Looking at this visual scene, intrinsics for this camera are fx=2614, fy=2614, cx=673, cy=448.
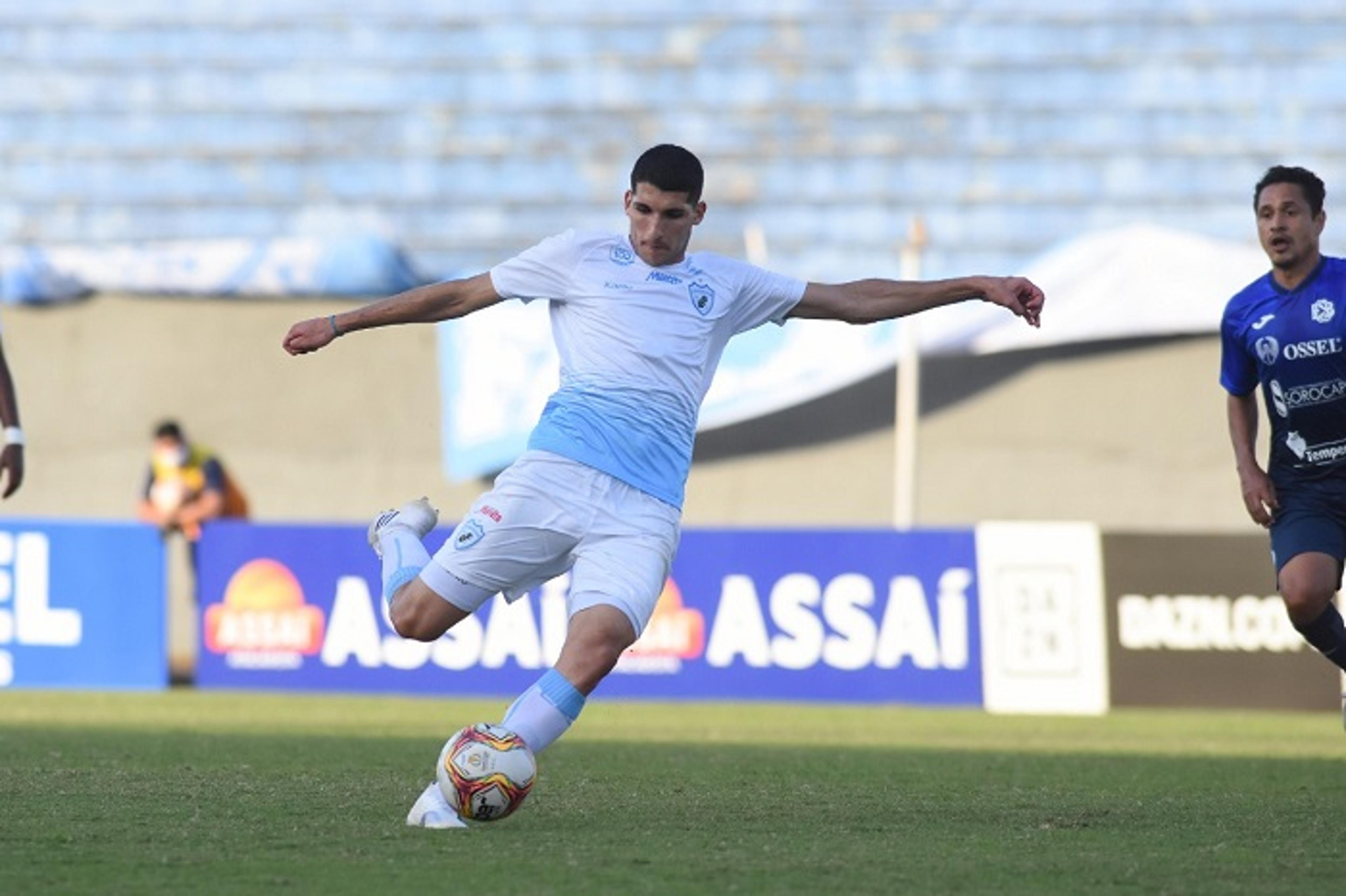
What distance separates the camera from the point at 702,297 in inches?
339

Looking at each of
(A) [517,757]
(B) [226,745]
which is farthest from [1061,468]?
(A) [517,757]

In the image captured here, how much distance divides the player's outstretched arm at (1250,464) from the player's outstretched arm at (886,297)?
1566 mm

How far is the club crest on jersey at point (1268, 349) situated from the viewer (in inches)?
383

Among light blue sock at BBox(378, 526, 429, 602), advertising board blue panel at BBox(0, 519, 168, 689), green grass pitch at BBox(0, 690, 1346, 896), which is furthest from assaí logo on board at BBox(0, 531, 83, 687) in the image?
light blue sock at BBox(378, 526, 429, 602)

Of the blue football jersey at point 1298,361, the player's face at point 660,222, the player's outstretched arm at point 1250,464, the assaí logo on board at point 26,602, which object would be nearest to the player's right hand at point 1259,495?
the player's outstretched arm at point 1250,464

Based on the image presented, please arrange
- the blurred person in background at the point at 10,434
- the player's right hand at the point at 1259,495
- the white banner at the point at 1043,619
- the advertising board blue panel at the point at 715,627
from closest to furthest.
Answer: the player's right hand at the point at 1259,495, the blurred person in background at the point at 10,434, the white banner at the point at 1043,619, the advertising board blue panel at the point at 715,627

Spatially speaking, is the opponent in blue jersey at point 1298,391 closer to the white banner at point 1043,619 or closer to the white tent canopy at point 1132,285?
the white banner at point 1043,619

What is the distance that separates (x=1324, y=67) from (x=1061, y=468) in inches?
185

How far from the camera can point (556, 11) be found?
25.2 metres

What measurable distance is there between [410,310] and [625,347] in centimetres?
70

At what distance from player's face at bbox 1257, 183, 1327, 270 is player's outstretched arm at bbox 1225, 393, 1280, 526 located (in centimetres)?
55

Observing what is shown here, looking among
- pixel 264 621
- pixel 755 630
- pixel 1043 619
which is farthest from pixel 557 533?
pixel 264 621

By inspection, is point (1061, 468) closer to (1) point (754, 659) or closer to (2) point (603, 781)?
(1) point (754, 659)

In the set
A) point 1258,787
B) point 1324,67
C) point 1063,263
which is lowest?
point 1258,787
